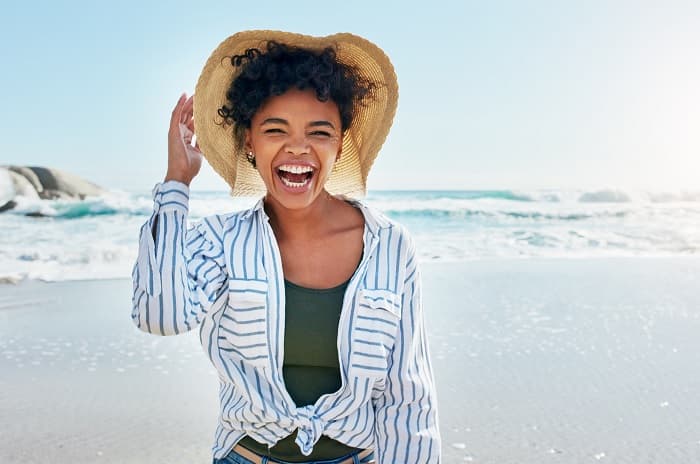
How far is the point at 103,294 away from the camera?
670 centimetres

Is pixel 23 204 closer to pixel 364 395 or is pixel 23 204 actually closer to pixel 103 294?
pixel 103 294

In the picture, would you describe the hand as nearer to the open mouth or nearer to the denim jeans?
the open mouth

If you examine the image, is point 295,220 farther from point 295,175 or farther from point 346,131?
point 346,131

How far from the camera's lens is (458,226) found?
1666 cm

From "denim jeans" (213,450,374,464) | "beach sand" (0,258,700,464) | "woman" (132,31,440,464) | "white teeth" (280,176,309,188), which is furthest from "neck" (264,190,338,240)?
"beach sand" (0,258,700,464)

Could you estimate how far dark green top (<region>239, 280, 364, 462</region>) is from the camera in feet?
5.56

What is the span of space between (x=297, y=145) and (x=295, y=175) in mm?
78

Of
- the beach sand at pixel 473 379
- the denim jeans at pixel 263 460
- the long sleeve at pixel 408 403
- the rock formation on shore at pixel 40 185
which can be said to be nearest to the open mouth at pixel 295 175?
the long sleeve at pixel 408 403

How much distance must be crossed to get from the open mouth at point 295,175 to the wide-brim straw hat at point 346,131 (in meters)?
0.30

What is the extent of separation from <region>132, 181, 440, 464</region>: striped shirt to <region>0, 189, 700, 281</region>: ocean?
6879 mm

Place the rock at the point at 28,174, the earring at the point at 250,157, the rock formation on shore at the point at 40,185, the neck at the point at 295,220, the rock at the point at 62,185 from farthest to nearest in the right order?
1. the rock at the point at 28,174
2. the rock at the point at 62,185
3. the rock formation on shore at the point at 40,185
4. the earring at the point at 250,157
5. the neck at the point at 295,220

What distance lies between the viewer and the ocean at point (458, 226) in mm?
10328

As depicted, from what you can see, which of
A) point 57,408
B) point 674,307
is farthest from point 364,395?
point 674,307

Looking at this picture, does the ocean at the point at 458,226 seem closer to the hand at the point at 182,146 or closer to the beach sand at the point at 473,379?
the beach sand at the point at 473,379
